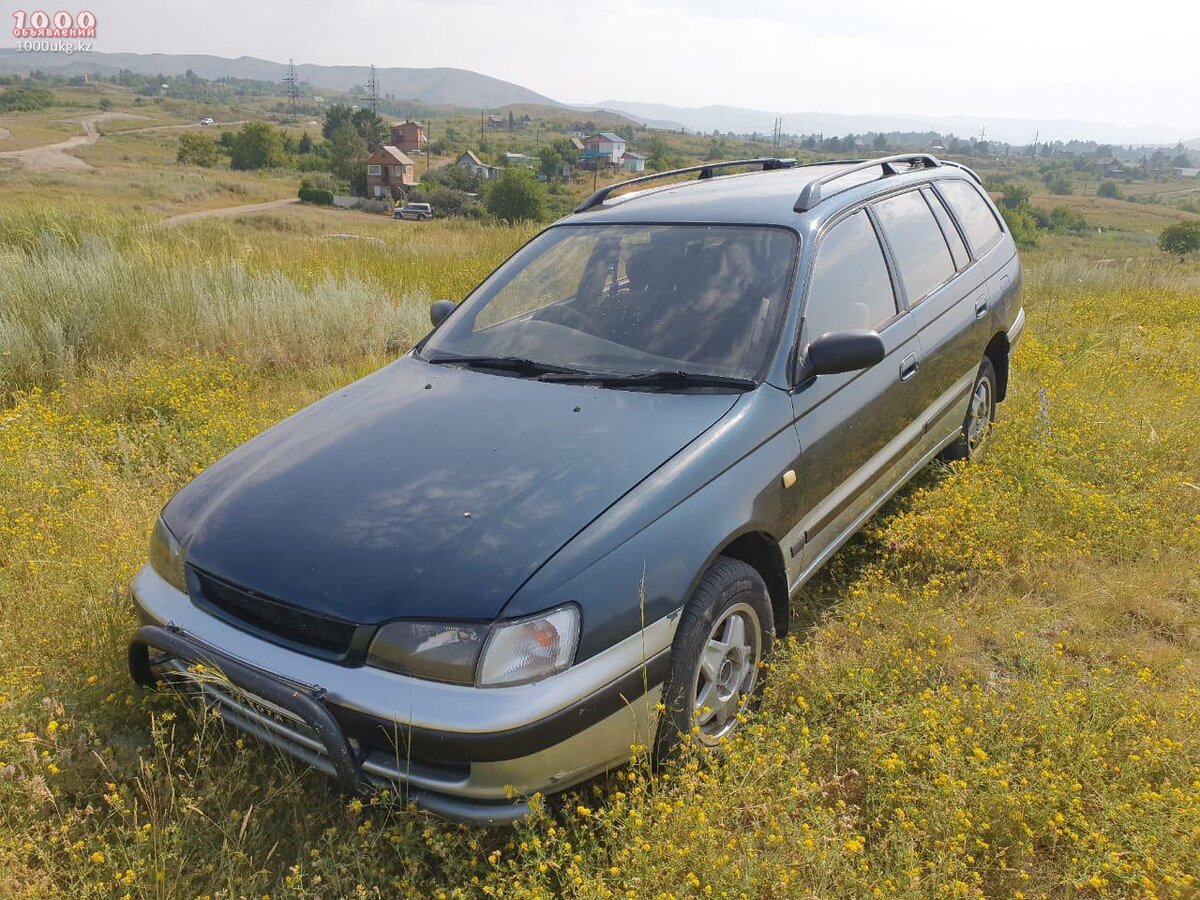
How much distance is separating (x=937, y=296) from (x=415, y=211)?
54.5 meters

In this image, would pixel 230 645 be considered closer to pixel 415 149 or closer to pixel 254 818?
pixel 254 818

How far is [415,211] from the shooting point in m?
54.2

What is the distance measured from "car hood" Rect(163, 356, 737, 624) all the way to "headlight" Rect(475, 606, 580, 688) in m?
0.07

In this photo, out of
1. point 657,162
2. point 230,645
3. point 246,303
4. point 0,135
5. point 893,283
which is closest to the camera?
point 230,645

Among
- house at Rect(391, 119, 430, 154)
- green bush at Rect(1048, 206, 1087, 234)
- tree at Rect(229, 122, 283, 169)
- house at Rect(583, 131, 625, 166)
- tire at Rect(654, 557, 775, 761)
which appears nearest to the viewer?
tire at Rect(654, 557, 775, 761)

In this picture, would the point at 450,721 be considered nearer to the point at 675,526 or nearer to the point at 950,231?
the point at 675,526

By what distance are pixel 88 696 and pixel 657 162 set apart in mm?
85785

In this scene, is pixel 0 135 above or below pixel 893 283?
above

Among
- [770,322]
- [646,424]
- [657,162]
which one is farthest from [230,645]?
[657,162]

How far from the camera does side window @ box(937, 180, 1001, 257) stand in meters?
4.64

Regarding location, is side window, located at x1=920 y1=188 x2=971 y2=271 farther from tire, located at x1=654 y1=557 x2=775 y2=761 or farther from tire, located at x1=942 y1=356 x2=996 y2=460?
tire, located at x1=654 y1=557 x2=775 y2=761

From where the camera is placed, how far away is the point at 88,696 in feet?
8.90

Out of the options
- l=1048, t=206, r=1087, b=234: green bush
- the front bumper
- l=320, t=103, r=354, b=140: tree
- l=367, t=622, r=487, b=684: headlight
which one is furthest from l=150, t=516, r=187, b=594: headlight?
l=320, t=103, r=354, b=140: tree

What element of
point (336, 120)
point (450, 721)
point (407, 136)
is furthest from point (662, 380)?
point (407, 136)
